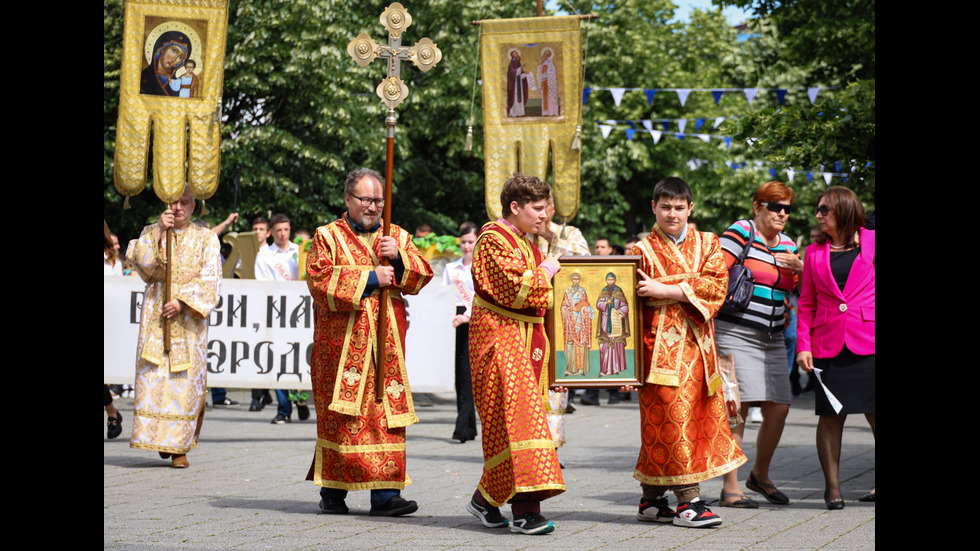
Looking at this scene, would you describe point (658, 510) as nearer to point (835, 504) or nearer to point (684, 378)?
point (684, 378)

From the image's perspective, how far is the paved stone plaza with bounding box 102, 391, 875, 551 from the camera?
599cm

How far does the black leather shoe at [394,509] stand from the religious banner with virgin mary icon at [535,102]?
7.53 feet

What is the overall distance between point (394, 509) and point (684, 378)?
5.78 feet

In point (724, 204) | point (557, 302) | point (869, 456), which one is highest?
point (724, 204)

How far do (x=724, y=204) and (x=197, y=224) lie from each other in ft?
97.8

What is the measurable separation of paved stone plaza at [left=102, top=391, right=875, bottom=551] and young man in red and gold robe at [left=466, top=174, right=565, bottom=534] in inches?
8.9

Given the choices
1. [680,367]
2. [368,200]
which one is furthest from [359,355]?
[680,367]

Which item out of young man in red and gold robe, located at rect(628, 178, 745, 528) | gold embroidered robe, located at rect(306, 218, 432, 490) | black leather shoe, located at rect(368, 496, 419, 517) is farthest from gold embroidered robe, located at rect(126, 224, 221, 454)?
young man in red and gold robe, located at rect(628, 178, 745, 528)

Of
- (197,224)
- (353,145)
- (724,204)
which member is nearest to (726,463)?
(197,224)

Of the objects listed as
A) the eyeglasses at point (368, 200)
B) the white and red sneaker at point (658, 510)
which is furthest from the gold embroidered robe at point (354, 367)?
the white and red sneaker at point (658, 510)

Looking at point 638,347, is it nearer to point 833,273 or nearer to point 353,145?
point 833,273

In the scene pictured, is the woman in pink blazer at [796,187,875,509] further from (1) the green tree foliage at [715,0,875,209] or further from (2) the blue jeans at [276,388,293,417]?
(2) the blue jeans at [276,388,293,417]

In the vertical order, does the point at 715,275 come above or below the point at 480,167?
below

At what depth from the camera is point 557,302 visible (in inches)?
265
